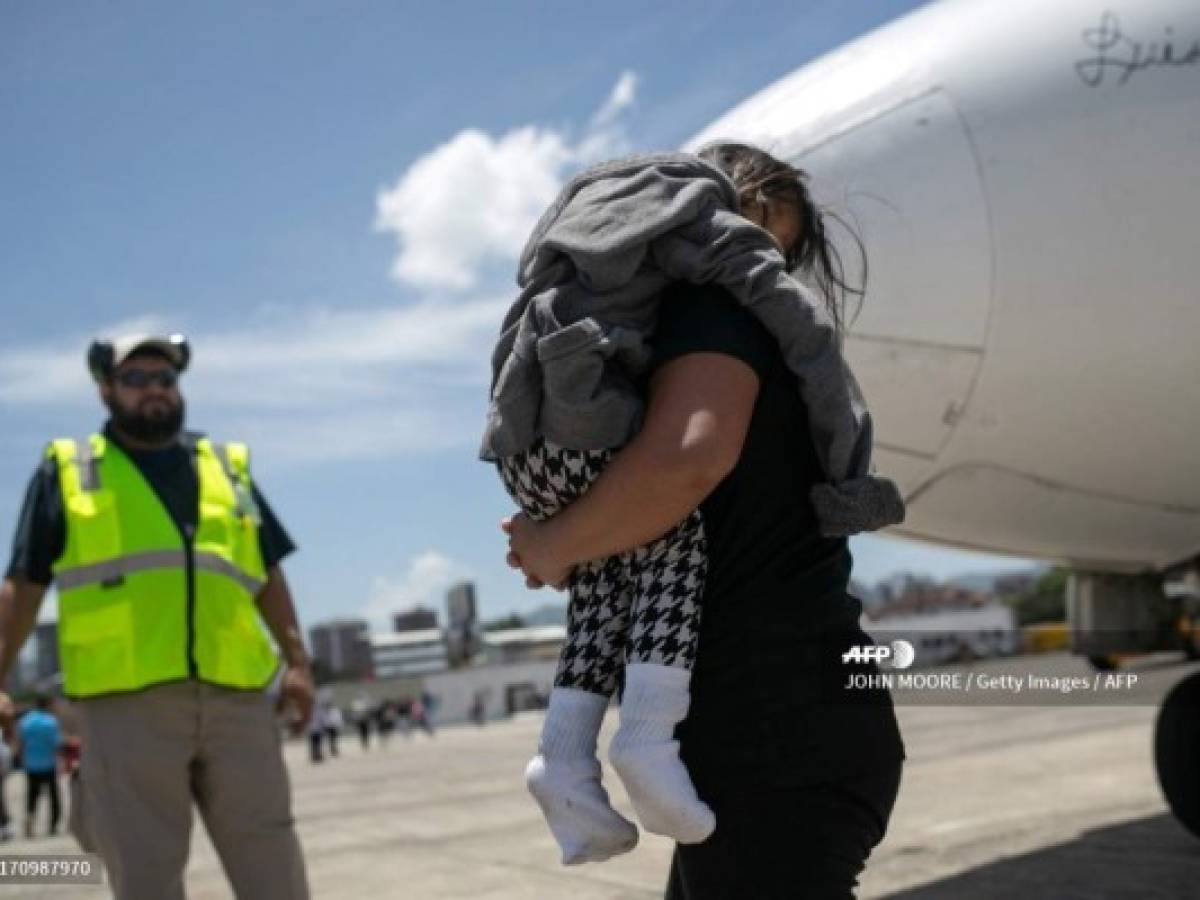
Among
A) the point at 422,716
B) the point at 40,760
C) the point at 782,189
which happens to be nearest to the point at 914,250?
the point at 782,189

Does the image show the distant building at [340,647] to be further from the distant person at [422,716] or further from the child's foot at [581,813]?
the child's foot at [581,813]

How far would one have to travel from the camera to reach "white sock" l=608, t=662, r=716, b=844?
4.85 ft

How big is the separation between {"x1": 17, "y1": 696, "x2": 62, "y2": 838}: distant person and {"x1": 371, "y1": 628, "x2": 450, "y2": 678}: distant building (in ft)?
314

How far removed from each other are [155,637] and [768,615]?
6.78 feet

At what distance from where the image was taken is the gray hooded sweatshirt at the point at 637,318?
5.03 ft

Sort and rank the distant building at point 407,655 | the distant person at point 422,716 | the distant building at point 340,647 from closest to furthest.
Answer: the distant person at point 422,716 < the distant building at point 407,655 < the distant building at point 340,647

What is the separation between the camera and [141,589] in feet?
10.8

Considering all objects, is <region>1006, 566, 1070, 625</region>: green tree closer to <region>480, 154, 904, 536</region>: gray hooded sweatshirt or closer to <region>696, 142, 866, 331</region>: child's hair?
<region>696, 142, 866, 331</region>: child's hair

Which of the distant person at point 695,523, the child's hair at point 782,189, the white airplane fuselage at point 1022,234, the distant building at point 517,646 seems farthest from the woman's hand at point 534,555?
the distant building at point 517,646

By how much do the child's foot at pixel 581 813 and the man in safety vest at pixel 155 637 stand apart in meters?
1.86

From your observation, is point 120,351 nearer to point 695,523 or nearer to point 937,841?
point 695,523

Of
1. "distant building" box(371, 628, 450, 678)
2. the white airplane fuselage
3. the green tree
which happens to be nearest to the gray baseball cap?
the white airplane fuselage

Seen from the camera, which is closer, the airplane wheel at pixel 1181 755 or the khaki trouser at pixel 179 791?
the khaki trouser at pixel 179 791

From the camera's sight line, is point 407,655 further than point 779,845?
Yes
